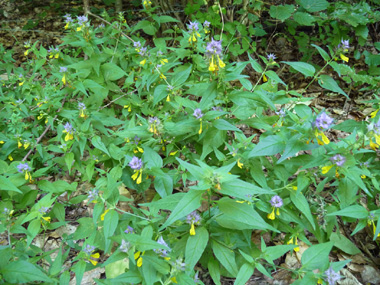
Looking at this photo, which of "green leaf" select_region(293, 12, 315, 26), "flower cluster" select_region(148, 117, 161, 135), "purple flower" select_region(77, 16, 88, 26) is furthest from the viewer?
"green leaf" select_region(293, 12, 315, 26)

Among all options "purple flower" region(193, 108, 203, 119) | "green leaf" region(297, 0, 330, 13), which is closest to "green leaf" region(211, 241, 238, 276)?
"purple flower" region(193, 108, 203, 119)

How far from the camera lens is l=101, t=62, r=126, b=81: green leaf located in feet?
9.75

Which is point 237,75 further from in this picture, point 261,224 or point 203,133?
point 261,224

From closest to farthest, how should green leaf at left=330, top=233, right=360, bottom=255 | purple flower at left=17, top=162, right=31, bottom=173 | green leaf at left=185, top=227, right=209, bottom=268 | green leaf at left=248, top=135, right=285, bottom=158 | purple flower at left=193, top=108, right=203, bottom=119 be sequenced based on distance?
green leaf at left=185, top=227, right=209, bottom=268, green leaf at left=248, top=135, right=285, bottom=158, purple flower at left=193, top=108, right=203, bottom=119, purple flower at left=17, top=162, right=31, bottom=173, green leaf at left=330, top=233, right=360, bottom=255

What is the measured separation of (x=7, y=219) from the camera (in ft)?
7.10

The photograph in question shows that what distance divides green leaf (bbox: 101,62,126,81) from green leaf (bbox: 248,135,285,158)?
1.71 m

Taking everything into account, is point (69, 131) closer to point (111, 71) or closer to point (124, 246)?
point (111, 71)

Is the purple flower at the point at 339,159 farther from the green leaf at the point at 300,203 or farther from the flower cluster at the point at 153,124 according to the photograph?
the flower cluster at the point at 153,124

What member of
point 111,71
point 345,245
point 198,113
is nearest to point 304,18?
point 111,71

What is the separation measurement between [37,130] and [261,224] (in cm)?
270

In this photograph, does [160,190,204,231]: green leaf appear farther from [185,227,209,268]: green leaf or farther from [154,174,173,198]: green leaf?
[154,174,173,198]: green leaf

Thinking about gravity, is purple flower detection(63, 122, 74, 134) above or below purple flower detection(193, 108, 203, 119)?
below

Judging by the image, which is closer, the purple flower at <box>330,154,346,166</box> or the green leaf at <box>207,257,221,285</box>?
the purple flower at <box>330,154,346,166</box>

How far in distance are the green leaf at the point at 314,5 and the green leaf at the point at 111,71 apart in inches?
102
